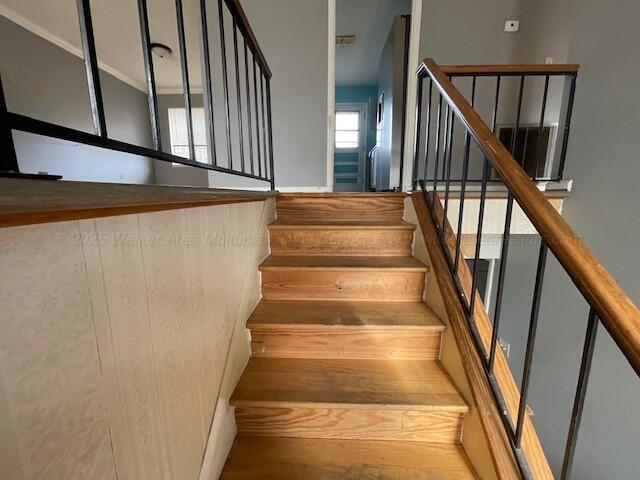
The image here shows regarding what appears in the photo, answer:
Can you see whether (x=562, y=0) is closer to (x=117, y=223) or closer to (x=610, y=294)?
(x=610, y=294)

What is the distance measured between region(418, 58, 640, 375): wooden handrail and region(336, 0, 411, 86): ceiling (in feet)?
12.2

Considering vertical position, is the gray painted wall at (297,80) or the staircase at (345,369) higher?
the gray painted wall at (297,80)

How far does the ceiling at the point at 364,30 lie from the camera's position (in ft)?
11.8

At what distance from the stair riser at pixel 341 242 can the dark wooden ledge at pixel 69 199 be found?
102cm

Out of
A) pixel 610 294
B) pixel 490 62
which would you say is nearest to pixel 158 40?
pixel 490 62

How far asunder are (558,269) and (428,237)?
4.22 ft

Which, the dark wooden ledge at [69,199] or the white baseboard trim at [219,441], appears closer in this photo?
the dark wooden ledge at [69,199]

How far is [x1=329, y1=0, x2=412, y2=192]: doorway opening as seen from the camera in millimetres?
3276

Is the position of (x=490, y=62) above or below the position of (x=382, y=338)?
above

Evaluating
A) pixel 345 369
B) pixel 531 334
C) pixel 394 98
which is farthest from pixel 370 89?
pixel 531 334

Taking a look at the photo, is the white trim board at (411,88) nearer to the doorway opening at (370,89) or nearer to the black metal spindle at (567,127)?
the doorway opening at (370,89)

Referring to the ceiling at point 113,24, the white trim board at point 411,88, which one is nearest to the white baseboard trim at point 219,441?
the white trim board at point 411,88

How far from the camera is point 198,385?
820mm

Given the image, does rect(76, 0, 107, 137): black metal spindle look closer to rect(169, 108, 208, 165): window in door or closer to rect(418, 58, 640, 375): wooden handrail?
rect(418, 58, 640, 375): wooden handrail
